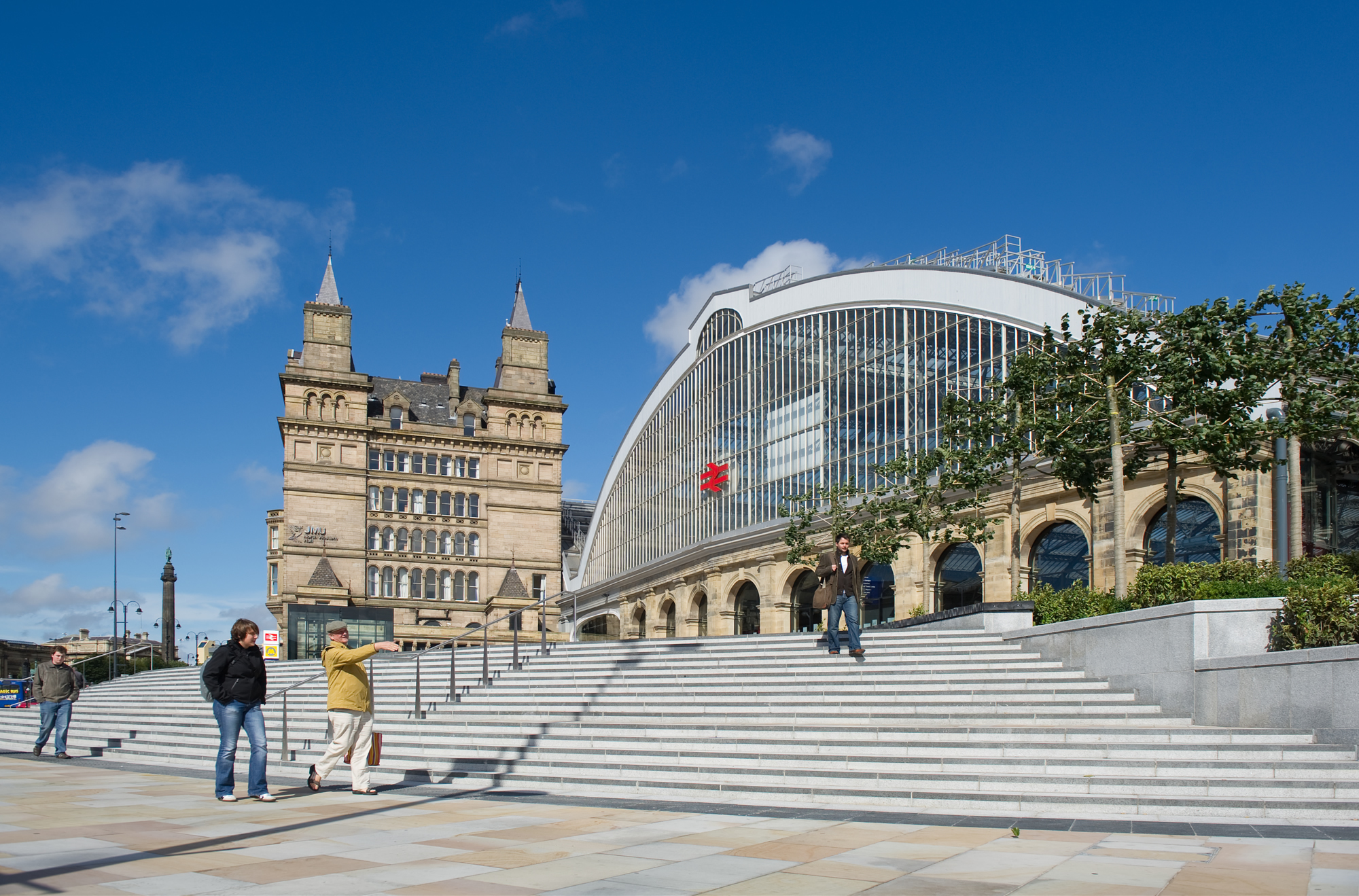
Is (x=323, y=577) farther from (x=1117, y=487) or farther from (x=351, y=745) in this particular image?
(x=351, y=745)

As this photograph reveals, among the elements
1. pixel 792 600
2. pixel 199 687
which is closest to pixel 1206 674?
pixel 199 687

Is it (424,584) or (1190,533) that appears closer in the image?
(1190,533)

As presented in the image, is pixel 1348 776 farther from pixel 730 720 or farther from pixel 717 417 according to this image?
pixel 717 417

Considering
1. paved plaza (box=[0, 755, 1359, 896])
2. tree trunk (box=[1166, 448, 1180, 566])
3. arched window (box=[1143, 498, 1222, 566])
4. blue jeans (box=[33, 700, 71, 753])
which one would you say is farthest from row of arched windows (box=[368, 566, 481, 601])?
paved plaza (box=[0, 755, 1359, 896])

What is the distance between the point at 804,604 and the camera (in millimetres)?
46219

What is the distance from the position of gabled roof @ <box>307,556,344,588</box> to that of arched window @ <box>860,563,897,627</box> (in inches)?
1509

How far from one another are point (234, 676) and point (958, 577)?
100 feet

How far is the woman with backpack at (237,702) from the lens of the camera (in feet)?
36.6

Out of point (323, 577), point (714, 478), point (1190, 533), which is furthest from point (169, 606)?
point (1190, 533)

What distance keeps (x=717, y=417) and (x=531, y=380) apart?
79.2 ft

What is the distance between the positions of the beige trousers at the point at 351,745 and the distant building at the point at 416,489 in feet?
174

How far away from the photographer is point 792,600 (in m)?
46.1

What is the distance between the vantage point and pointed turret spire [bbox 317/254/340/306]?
72.7 metres

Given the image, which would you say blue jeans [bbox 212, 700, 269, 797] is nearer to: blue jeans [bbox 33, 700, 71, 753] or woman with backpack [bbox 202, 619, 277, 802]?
woman with backpack [bbox 202, 619, 277, 802]
